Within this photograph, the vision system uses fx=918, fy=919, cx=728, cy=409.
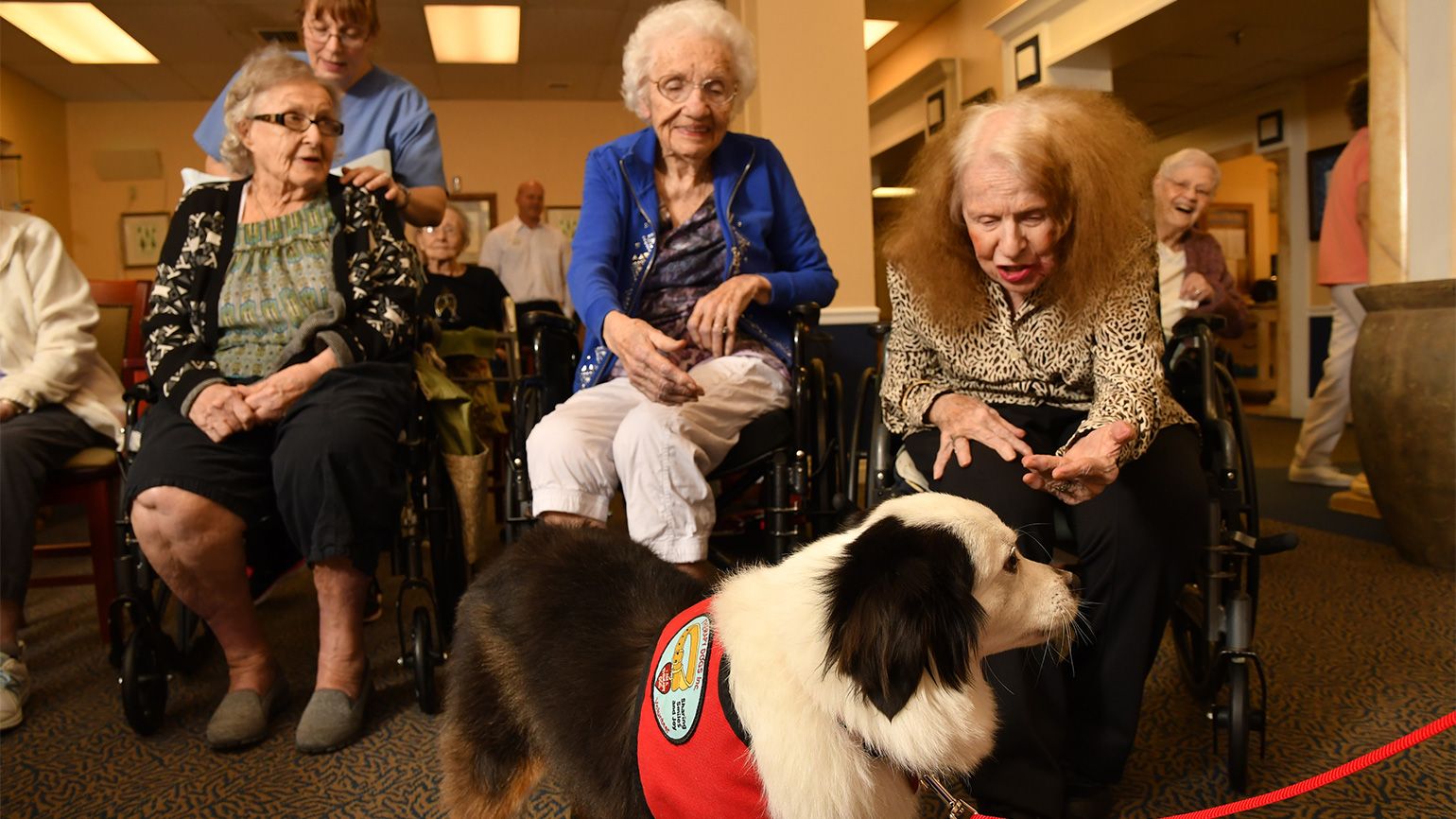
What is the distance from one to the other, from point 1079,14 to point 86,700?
667cm

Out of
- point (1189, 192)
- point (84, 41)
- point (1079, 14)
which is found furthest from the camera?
point (84, 41)

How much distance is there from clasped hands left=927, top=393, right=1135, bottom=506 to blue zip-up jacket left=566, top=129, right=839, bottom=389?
0.50m

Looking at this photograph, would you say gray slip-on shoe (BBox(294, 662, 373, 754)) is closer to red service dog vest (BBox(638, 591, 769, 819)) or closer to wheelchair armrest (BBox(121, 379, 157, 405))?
wheelchair armrest (BBox(121, 379, 157, 405))

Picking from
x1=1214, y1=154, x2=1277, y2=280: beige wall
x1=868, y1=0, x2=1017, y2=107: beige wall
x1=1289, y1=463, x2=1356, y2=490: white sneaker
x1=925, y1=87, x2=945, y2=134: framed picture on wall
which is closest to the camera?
x1=1289, y1=463, x2=1356, y2=490: white sneaker

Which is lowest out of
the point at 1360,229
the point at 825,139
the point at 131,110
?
the point at 1360,229

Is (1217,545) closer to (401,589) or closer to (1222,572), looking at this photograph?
(1222,572)

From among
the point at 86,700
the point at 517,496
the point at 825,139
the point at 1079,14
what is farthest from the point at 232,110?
the point at 1079,14

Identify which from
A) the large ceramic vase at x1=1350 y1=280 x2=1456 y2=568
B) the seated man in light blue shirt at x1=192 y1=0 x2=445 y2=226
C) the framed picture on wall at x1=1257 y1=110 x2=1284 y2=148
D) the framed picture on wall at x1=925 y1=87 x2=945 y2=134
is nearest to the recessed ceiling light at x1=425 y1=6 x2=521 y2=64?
the framed picture on wall at x1=925 y1=87 x2=945 y2=134

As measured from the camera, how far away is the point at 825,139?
4520 millimetres

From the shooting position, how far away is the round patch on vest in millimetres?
1070

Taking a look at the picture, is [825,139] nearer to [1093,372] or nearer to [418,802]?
[1093,372]

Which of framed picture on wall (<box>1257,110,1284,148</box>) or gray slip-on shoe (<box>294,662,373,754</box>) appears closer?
gray slip-on shoe (<box>294,662,373,754</box>)

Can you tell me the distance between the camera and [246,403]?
2.07m

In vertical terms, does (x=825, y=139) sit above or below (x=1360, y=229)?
above
